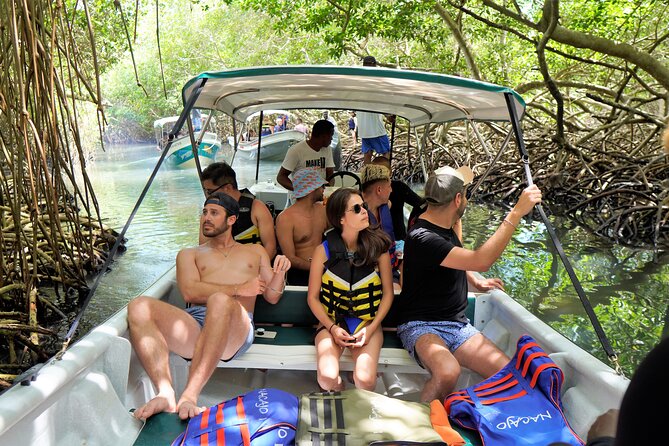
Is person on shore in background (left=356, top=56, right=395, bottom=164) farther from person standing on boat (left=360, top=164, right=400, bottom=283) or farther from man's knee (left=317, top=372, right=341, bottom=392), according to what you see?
man's knee (left=317, top=372, right=341, bottom=392)

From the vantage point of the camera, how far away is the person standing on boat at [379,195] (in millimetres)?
3717

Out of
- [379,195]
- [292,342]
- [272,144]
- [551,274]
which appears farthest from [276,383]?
[272,144]

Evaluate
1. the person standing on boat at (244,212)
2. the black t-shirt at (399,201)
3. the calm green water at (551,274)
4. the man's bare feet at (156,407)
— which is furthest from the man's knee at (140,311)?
the calm green water at (551,274)

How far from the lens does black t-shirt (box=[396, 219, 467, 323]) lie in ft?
8.48

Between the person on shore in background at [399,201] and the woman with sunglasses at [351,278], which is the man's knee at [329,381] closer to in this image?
the woman with sunglasses at [351,278]

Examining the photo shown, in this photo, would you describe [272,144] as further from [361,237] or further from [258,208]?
[361,237]

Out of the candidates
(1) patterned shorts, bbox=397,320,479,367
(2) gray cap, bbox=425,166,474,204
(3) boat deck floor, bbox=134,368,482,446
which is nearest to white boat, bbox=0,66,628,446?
(3) boat deck floor, bbox=134,368,482,446

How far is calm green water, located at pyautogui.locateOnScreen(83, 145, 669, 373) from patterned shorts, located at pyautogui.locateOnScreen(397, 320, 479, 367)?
100 inches

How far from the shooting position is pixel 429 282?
2.66 m

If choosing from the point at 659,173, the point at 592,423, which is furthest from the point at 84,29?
the point at 592,423

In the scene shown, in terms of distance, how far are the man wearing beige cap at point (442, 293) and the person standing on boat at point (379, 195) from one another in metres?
0.96

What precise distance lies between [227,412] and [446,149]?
12684mm

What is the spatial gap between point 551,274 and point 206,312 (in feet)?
19.1

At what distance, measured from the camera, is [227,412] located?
2043mm
